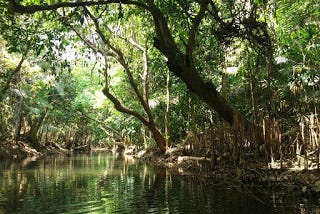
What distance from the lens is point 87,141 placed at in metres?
60.8

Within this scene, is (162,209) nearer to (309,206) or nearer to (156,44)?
(309,206)

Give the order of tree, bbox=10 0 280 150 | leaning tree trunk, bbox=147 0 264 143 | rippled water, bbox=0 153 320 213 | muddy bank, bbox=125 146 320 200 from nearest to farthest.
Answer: rippled water, bbox=0 153 320 213 → muddy bank, bbox=125 146 320 200 → tree, bbox=10 0 280 150 → leaning tree trunk, bbox=147 0 264 143

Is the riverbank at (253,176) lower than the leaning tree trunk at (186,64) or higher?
lower

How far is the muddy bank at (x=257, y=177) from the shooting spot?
824 centimetres

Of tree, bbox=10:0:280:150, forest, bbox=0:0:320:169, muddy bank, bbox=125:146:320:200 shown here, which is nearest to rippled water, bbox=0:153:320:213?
muddy bank, bbox=125:146:320:200

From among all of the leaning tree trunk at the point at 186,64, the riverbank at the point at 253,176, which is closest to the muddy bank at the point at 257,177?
the riverbank at the point at 253,176

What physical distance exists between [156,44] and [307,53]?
206 inches

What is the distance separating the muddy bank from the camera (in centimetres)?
824

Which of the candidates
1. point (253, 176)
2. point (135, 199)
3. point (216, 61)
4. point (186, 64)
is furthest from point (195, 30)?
point (216, 61)

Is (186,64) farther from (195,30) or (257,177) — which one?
(257,177)

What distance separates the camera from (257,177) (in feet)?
32.2

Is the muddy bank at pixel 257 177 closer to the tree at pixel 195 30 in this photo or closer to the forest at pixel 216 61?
the forest at pixel 216 61

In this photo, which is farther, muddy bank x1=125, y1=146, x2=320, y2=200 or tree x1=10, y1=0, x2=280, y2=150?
tree x1=10, y1=0, x2=280, y2=150

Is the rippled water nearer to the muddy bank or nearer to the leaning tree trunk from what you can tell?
the muddy bank
